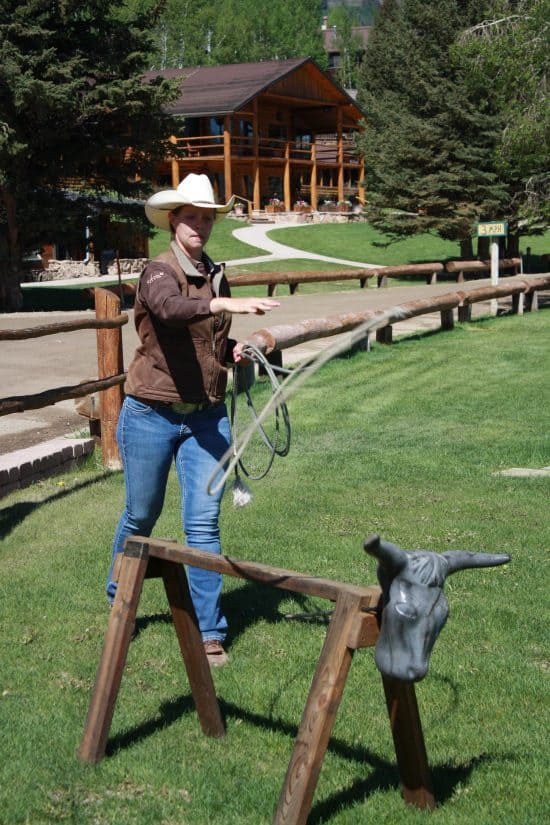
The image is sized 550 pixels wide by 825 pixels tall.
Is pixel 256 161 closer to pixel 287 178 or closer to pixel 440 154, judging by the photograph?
pixel 287 178

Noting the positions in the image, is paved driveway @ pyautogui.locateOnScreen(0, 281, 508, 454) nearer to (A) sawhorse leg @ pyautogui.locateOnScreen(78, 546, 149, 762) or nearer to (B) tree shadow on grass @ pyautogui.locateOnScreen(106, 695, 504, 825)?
(B) tree shadow on grass @ pyautogui.locateOnScreen(106, 695, 504, 825)

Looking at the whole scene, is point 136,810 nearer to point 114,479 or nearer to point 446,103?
point 114,479

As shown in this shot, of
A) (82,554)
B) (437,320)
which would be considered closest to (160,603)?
(82,554)

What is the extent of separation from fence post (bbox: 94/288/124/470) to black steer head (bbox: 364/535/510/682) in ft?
19.1

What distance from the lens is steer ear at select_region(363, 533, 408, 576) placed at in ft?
9.11

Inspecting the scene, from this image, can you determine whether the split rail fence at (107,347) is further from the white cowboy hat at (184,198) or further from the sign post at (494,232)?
the sign post at (494,232)

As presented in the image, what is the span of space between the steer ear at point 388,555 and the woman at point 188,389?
5.59 ft

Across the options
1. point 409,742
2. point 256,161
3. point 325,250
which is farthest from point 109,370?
point 256,161

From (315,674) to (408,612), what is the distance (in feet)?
1.10

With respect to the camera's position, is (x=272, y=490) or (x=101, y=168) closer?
(x=272, y=490)

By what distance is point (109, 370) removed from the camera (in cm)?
866

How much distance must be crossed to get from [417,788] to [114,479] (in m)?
5.29

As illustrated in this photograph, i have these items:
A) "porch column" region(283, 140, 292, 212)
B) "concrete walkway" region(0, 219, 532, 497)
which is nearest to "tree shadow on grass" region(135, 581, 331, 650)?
"concrete walkway" region(0, 219, 532, 497)

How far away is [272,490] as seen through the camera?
7.68 m
